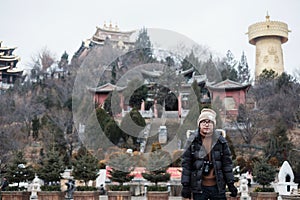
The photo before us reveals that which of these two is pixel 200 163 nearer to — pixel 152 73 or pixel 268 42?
pixel 152 73

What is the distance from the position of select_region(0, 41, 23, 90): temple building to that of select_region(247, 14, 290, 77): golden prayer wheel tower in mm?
18581

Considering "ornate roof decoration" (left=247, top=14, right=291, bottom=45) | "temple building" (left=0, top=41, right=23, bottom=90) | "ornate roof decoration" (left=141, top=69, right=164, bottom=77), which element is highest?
"ornate roof decoration" (left=247, top=14, right=291, bottom=45)

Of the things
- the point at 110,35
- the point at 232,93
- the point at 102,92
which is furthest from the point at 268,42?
the point at 102,92

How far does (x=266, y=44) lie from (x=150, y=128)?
17.0m

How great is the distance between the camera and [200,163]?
3.32 m

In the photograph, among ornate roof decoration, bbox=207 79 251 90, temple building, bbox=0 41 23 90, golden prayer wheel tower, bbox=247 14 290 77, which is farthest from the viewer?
temple building, bbox=0 41 23 90

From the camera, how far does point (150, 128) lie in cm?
1977

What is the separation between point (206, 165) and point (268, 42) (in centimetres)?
3124

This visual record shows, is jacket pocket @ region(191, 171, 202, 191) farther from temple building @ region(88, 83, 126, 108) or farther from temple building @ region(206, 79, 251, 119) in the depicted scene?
temple building @ region(88, 83, 126, 108)

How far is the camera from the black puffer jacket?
3.30 m

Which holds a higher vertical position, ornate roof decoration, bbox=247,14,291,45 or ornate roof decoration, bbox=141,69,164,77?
ornate roof decoration, bbox=247,14,291,45

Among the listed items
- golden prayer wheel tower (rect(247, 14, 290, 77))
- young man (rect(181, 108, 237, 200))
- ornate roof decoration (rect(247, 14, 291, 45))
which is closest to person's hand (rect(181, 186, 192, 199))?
young man (rect(181, 108, 237, 200))

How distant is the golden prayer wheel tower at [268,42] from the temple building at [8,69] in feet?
61.0

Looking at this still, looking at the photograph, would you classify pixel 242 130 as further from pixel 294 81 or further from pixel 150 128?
pixel 294 81
